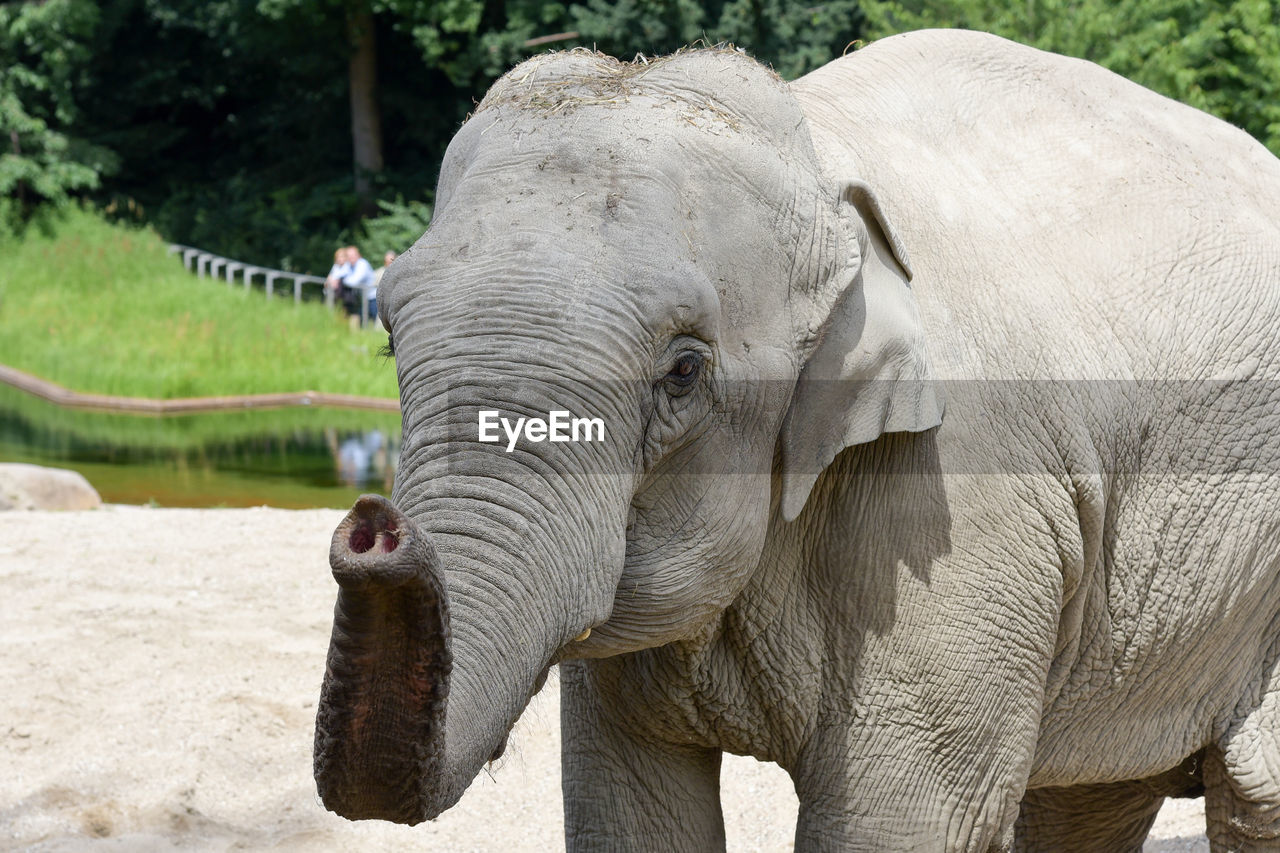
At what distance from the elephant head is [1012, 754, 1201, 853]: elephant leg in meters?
2.02

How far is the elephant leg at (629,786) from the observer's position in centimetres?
344

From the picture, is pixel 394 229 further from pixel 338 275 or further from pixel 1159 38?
pixel 1159 38

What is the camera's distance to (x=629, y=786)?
344 centimetres

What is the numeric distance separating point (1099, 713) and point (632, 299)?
170 cm

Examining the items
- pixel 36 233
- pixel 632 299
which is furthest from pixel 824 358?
pixel 36 233

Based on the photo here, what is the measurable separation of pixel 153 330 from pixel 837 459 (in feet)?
68.6

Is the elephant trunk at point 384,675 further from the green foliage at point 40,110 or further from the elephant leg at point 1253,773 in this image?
the green foliage at point 40,110

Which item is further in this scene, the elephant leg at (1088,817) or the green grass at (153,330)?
the green grass at (153,330)


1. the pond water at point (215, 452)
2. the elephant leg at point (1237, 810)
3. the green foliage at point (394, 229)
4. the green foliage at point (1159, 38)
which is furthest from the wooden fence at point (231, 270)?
the elephant leg at point (1237, 810)

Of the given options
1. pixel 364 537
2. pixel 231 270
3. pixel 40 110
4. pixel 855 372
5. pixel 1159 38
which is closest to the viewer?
pixel 364 537

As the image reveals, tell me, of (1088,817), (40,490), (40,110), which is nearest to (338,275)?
(40,110)

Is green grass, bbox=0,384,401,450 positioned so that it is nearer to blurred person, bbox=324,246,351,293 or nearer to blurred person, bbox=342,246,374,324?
blurred person, bbox=342,246,374,324

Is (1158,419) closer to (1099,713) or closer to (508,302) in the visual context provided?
(1099,713)

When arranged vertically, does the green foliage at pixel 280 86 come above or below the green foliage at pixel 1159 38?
below
